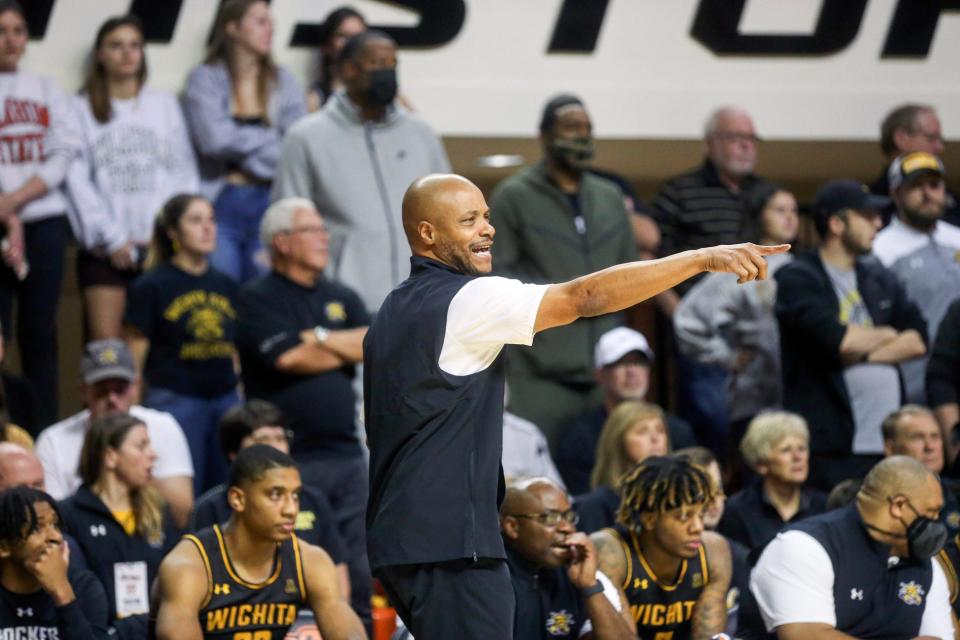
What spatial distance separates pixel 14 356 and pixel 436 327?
681 cm

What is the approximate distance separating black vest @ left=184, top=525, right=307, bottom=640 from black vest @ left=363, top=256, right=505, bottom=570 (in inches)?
66.7

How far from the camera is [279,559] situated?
564 centimetres

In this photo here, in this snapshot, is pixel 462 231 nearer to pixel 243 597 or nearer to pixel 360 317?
Answer: pixel 243 597

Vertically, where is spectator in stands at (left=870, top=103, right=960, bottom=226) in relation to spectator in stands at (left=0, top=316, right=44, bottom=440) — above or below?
above

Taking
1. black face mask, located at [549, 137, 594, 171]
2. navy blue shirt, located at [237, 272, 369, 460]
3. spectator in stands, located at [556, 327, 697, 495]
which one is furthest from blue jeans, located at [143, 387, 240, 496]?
black face mask, located at [549, 137, 594, 171]

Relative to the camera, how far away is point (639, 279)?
365 centimetres

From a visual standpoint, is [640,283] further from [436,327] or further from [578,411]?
[578,411]

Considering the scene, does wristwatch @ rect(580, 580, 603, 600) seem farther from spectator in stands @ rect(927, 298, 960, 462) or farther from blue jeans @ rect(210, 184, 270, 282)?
blue jeans @ rect(210, 184, 270, 282)

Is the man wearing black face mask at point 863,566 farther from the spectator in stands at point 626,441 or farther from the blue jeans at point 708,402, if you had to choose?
the blue jeans at point 708,402

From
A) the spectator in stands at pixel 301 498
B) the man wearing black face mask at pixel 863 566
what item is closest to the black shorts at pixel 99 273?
the spectator in stands at pixel 301 498

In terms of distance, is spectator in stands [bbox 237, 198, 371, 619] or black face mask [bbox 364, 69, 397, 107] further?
black face mask [bbox 364, 69, 397, 107]

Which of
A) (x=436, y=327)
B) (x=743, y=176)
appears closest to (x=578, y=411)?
(x=743, y=176)

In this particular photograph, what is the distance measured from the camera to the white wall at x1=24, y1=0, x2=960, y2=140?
9.23m

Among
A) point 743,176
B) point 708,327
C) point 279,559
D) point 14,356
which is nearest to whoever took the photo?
point 279,559
